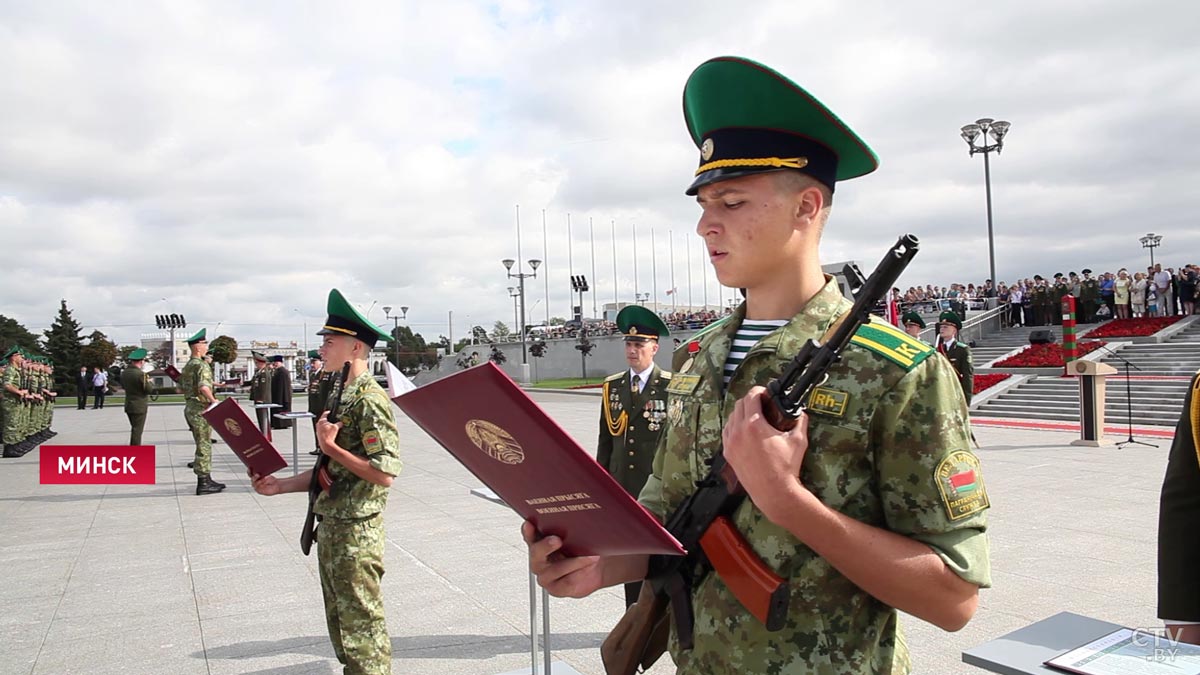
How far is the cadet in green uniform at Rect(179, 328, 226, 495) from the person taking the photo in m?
10.9

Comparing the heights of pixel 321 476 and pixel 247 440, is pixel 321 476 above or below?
below

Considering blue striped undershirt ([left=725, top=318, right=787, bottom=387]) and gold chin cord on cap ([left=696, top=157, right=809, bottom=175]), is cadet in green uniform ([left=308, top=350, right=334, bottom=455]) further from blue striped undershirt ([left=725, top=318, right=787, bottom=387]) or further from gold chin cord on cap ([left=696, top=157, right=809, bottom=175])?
gold chin cord on cap ([left=696, top=157, right=809, bottom=175])

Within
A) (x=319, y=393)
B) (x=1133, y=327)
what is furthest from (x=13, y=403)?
(x=1133, y=327)

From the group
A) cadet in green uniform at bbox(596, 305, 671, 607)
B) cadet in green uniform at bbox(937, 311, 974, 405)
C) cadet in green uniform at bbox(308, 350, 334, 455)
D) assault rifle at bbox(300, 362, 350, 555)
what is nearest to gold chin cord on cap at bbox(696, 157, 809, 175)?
assault rifle at bbox(300, 362, 350, 555)

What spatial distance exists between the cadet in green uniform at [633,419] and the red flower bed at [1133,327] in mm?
22129

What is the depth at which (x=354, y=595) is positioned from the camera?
3.73 m

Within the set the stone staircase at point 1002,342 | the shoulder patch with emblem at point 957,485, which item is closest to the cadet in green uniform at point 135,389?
the shoulder patch with emblem at point 957,485

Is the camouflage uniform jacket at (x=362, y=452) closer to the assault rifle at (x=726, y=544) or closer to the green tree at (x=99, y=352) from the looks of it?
the assault rifle at (x=726, y=544)

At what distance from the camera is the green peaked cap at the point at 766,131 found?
1685 millimetres

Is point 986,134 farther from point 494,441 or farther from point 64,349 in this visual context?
point 64,349

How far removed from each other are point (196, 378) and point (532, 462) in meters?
11.6

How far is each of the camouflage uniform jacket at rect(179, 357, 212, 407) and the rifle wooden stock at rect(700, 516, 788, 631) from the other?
1141cm

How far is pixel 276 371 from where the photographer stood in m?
16.5

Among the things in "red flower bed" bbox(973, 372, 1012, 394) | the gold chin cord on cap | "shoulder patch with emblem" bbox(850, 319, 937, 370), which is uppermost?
the gold chin cord on cap
